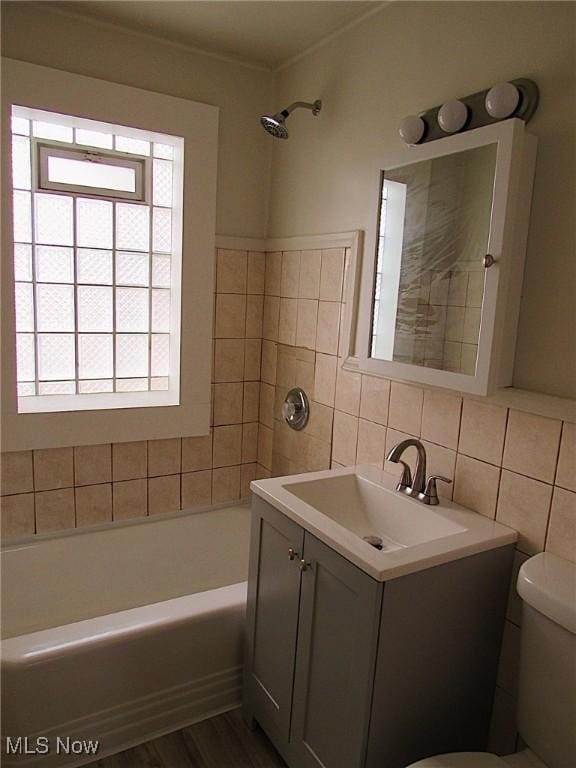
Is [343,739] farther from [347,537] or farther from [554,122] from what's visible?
[554,122]

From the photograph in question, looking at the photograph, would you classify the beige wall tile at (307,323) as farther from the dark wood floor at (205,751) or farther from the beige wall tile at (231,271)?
the dark wood floor at (205,751)

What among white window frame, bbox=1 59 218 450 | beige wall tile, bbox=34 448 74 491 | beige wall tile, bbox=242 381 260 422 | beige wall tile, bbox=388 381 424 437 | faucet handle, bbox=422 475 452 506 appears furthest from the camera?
beige wall tile, bbox=242 381 260 422

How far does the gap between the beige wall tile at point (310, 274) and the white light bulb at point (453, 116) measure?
803 millimetres

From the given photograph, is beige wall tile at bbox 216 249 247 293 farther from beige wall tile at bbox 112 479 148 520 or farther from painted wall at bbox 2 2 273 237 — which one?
beige wall tile at bbox 112 479 148 520

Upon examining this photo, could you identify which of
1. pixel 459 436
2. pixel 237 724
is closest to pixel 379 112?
pixel 459 436

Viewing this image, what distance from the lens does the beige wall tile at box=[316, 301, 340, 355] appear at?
2.21 m

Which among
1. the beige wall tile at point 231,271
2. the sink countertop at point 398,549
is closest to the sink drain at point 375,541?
the sink countertop at point 398,549

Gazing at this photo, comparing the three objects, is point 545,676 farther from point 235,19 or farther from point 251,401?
point 235,19

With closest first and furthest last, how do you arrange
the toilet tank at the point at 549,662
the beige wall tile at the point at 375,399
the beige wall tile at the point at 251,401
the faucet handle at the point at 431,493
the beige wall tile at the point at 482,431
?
1. the toilet tank at the point at 549,662
2. the beige wall tile at the point at 482,431
3. the faucet handle at the point at 431,493
4. the beige wall tile at the point at 375,399
5. the beige wall tile at the point at 251,401

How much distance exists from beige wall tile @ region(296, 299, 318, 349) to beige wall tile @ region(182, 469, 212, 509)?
84cm

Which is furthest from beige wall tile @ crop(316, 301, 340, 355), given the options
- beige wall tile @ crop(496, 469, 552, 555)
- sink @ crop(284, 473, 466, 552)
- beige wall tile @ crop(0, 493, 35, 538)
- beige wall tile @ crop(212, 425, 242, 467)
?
beige wall tile @ crop(0, 493, 35, 538)

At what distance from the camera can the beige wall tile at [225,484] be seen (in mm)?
2748

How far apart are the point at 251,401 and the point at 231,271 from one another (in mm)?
669

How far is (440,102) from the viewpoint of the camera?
1698mm
